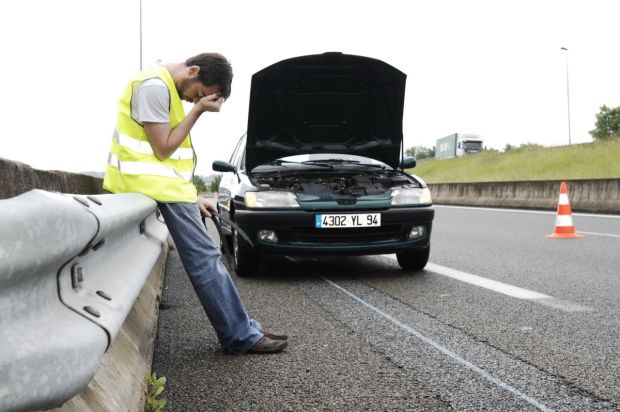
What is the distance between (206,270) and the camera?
11.5ft

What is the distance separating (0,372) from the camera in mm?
992

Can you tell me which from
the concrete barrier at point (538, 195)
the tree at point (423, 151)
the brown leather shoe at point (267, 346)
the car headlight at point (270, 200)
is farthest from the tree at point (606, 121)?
the brown leather shoe at point (267, 346)

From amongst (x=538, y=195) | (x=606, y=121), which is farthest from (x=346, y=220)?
(x=606, y=121)

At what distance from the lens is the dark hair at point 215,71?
3.26 m

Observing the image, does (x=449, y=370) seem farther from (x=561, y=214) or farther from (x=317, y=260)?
(x=561, y=214)

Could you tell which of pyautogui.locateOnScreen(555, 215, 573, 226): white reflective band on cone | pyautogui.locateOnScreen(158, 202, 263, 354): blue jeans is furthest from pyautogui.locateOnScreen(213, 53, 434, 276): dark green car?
Result: pyautogui.locateOnScreen(555, 215, 573, 226): white reflective band on cone

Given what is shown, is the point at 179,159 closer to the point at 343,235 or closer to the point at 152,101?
the point at 152,101

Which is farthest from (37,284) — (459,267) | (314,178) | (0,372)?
(459,267)

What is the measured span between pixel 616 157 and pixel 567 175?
96.2 inches

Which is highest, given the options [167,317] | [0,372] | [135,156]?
[135,156]

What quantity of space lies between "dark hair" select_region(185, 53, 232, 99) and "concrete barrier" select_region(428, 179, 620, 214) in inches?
582

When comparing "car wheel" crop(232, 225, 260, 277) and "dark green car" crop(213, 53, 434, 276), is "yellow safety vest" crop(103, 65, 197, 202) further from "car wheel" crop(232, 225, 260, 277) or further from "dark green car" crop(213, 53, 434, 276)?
"car wheel" crop(232, 225, 260, 277)

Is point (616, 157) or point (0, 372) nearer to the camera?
point (0, 372)

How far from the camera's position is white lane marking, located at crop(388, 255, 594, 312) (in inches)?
187
